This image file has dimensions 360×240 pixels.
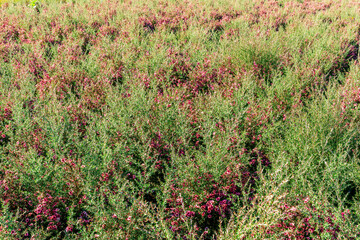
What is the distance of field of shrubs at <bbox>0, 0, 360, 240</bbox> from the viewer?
2.13 m

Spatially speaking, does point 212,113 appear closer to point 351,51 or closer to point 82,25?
point 351,51

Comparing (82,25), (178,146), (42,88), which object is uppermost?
(82,25)

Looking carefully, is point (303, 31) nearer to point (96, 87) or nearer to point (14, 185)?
point (96, 87)

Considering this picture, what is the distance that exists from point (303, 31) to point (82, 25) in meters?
5.42

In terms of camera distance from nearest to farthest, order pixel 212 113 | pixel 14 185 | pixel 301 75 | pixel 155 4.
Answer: pixel 14 185
pixel 212 113
pixel 301 75
pixel 155 4

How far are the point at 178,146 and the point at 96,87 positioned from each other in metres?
1.84

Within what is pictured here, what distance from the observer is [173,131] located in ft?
10.2

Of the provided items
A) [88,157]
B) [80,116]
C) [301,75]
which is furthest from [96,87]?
[301,75]

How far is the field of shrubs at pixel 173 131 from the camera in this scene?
7.00 ft

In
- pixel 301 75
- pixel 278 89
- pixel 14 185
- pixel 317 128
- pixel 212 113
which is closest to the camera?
pixel 14 185

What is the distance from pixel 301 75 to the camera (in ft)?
14.4

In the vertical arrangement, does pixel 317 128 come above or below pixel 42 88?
below

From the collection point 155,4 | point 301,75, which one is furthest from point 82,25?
point 301,75

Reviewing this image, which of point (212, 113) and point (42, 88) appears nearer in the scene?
point (212, 113)
